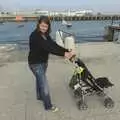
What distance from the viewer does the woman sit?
5.81 metres

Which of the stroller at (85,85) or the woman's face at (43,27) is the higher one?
the woman's face at (43,27)

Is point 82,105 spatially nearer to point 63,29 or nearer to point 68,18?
point 63,29

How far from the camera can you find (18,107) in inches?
262

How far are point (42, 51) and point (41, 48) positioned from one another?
0.10 m

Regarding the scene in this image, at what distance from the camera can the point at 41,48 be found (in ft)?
19.2

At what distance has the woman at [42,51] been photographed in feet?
19.1

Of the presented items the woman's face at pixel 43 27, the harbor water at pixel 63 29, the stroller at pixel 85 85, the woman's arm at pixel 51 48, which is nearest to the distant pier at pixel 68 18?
the harbor water at pixel 63 29

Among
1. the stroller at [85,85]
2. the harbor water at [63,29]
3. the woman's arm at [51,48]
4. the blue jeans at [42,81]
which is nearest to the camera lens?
the woman's arm at [51,48]

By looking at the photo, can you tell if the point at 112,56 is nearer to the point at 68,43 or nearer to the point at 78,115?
the point at 68,43

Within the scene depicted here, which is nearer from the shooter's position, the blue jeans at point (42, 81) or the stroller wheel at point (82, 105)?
the blue jeans at point (42, 81)

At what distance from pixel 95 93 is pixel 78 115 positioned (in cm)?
61

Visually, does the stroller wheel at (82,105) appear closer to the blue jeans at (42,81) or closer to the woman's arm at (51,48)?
the blue jeans at (42,81)

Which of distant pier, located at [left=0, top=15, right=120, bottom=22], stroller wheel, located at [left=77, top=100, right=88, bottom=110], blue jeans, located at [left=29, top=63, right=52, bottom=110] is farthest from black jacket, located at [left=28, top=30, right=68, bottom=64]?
distant pier, located at [left=0, top=15, right=120, bottom=22]

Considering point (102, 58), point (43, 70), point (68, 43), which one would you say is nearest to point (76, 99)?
point (43, 70)
